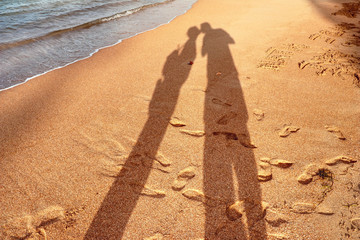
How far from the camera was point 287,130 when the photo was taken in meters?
2.66

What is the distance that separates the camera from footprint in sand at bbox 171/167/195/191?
2051 mm

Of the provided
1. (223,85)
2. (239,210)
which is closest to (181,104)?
(223,85)

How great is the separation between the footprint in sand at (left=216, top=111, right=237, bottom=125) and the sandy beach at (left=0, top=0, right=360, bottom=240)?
13mm

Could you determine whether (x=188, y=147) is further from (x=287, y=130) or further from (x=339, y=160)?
(x=339, y=160)

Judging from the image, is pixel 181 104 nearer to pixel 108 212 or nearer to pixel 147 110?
pixel 147 110

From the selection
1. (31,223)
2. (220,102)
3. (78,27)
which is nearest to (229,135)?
(220,102)

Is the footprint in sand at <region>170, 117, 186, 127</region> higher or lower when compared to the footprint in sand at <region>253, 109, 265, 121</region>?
higher

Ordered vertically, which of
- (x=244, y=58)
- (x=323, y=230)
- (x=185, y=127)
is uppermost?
(x=244, y=58)

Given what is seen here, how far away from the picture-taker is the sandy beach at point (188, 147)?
5.89 ft

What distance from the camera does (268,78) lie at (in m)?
3.69

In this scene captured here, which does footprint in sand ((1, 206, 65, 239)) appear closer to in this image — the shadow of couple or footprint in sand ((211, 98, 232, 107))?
the shadow of couple

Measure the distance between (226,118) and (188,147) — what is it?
28.1 inches

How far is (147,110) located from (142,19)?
5.72 m

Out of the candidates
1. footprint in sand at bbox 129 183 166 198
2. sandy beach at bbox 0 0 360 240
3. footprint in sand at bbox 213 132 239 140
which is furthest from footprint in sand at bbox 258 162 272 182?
footprint in sand at bbox 129 183 166 198
